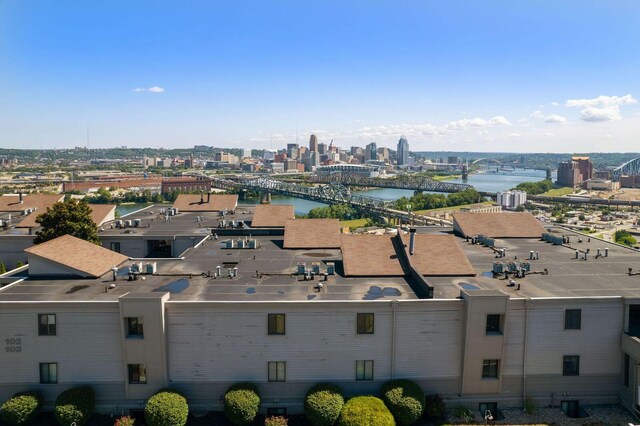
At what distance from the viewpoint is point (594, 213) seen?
141 meters

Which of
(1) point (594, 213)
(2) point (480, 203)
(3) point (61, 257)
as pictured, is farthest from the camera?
(2) point (480, 203)

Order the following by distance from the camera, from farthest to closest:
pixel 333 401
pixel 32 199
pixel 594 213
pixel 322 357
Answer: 1. pixel 594 213
2. pixel 32 199
3. pixel 322 357
4. pixel 333 401

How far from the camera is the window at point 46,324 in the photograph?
74.0ft

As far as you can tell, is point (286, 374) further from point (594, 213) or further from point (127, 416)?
point (594, 213)

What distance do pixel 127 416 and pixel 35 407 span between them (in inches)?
161

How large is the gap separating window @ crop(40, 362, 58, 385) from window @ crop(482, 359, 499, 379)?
20838mm

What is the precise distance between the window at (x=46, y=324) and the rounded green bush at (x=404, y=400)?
1604 cm

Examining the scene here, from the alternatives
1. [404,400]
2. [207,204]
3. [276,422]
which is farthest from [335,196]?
[276,422]

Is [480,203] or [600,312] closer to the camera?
[600,312]

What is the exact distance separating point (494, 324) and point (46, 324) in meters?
21.7

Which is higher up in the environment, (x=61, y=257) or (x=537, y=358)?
(x=61, y=257)

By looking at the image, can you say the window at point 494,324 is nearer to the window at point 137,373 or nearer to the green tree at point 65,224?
the window at point 137,373

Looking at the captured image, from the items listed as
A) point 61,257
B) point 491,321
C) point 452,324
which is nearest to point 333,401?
point 452,324

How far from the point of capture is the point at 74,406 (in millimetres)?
21297
